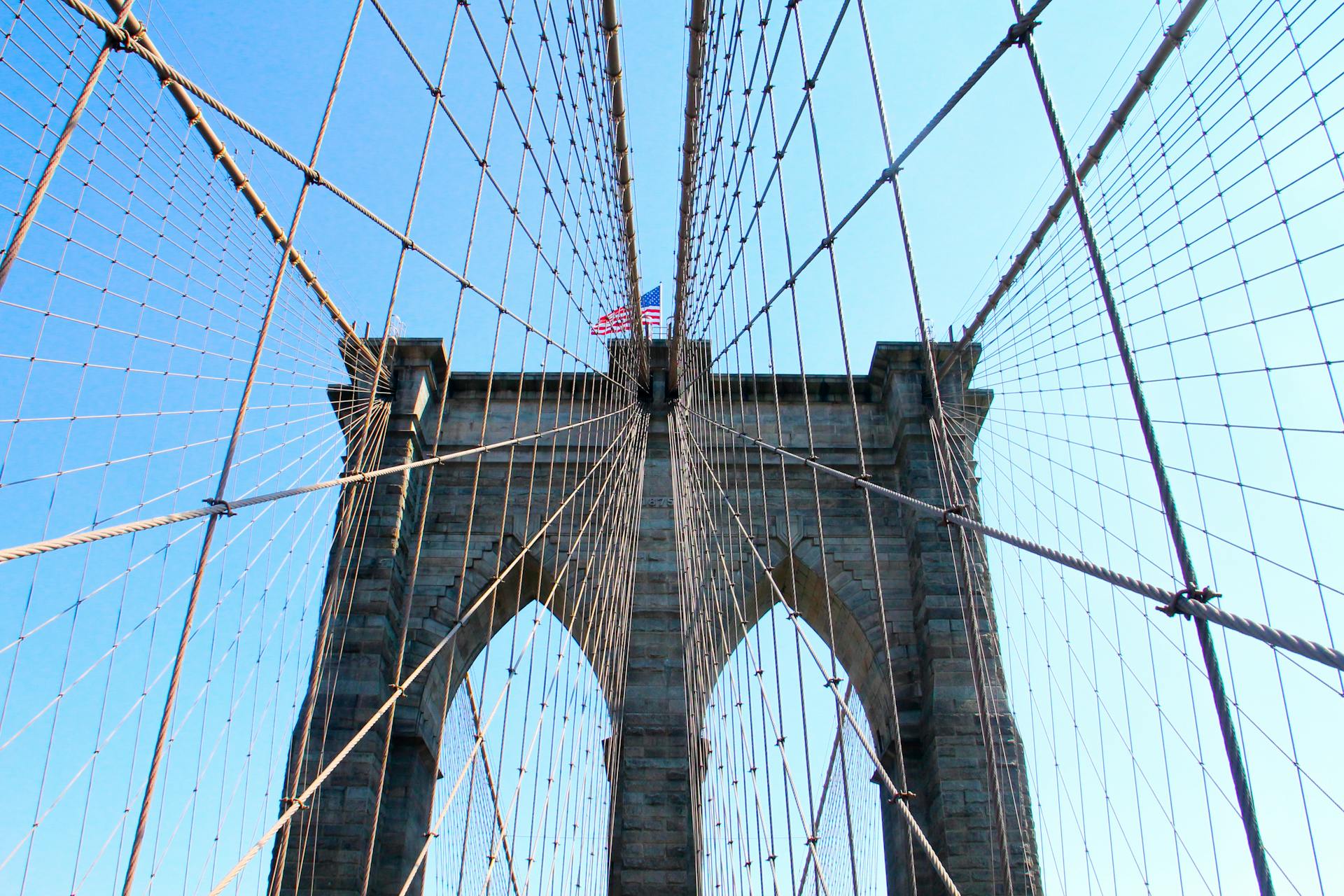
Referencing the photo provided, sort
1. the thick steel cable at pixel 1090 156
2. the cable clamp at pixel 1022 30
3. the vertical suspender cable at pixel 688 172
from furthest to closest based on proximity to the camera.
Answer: the vertical suspender cable at pixel 688 172 < the thick steel cable at pixel 1090 156 < the cable clamp at pixel 1022 30

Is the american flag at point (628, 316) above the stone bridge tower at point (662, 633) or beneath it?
above

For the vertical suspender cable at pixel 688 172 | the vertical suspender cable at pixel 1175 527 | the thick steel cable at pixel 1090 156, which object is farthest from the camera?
the vertical suspender cable at pixel 688 172

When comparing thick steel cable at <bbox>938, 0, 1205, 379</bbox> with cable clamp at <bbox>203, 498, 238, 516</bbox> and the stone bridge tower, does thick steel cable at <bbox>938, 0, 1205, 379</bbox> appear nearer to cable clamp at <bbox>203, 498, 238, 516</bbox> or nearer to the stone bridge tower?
the stone bridge tower

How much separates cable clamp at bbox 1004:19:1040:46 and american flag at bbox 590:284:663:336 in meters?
8.75

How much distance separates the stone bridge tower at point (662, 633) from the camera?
33.5ft

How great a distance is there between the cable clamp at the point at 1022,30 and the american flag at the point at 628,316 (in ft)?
28.7

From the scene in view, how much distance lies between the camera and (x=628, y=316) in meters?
13.2

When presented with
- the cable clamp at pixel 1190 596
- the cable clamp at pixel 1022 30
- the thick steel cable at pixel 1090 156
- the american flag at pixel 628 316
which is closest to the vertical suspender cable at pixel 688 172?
the american flag at pixel 628 316

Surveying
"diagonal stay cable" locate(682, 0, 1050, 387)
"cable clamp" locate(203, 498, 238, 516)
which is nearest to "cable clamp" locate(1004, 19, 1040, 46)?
"diagonal stay cable" locate(682, 0, 1050, 387)

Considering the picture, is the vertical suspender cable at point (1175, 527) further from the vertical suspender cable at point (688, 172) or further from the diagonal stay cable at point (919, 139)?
the vertical suspender cable at point (688, 172)

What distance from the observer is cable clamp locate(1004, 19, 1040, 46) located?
12.0 ft

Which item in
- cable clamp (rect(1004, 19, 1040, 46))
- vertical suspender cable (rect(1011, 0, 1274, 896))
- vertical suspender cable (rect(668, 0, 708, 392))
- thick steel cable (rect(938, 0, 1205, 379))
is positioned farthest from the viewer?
vertical suspender cable (rect(668, 0, 708, 392))

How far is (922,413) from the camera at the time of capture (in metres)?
12.4

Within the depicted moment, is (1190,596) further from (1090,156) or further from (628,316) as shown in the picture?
(628,316)
